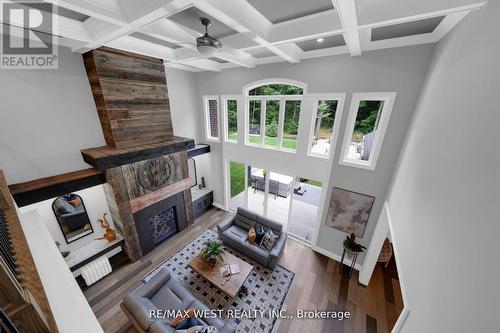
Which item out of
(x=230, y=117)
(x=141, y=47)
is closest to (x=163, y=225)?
(x=230, y=117)

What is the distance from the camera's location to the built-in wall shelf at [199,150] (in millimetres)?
5777

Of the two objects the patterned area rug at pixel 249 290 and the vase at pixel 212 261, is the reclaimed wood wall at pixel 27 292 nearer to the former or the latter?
the vase at pixel 212 261

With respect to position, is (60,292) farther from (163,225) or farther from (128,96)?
(163,225)

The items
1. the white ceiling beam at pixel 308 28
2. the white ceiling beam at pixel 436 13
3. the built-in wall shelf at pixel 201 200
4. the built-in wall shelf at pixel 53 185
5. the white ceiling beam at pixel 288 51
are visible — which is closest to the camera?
the white ceiling beam at pixel 436 13

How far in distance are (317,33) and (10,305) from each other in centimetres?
336

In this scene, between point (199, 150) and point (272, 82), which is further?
point (199, 150)

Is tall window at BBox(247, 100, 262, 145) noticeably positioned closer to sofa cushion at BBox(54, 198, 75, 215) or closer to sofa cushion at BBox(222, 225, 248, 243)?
sofa cushion at BBox(222, 225, 248, 243)

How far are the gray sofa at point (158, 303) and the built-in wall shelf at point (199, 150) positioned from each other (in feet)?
A: 11.0

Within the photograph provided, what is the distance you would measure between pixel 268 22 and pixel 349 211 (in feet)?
13.7

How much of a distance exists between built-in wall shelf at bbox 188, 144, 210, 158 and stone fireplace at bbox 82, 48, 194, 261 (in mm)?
482

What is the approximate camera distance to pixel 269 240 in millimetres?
4707

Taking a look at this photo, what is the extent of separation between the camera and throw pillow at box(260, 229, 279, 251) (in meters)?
4.66

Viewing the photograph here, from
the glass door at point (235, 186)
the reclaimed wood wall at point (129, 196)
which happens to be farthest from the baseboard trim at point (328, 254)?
the reclaimed wood wall at point (129, 196)

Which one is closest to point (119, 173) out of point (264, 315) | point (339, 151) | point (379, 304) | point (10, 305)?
point (10, 305)
